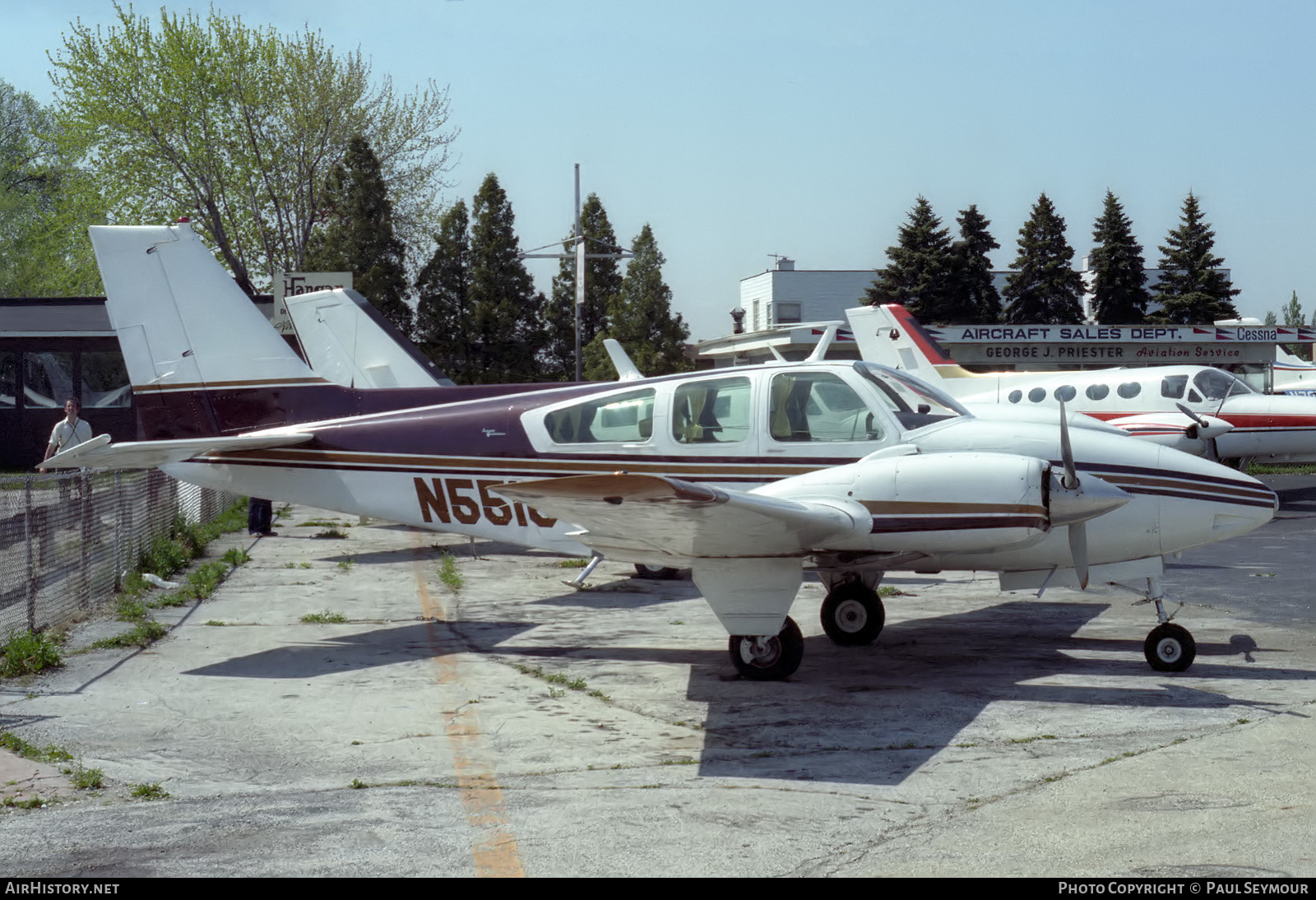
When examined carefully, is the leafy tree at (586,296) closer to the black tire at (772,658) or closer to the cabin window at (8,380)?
the cabin window at (8,380)

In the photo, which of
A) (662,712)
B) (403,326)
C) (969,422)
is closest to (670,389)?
(969,422)

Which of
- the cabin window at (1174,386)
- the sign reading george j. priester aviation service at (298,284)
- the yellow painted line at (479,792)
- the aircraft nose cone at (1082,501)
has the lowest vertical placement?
the yellow painted line at (479,792)

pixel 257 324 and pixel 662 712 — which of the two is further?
pixel 257 324

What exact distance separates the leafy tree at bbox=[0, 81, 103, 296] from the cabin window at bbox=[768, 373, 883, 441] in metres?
40.0

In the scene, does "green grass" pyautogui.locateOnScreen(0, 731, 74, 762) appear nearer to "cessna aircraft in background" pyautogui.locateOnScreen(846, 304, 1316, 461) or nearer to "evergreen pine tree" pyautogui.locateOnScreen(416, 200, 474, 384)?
"cessna aircraft in background" pyautogui.locateOnScreen(846, 304, 1316, 461)

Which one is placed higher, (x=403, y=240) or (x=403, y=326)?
(x=403, y=240)

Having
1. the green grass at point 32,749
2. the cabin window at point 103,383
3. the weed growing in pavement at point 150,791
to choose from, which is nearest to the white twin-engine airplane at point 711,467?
the weed growing in pavement at point 150,791

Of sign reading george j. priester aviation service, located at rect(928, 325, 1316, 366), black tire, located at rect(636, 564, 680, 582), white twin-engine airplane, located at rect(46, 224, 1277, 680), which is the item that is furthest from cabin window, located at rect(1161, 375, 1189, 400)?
sign reading george j. priester aviation service, located at rect(928, 325, 1316, 366)

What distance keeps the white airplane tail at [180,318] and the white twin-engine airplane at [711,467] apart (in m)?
0.02

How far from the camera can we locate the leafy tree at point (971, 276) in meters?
50.8

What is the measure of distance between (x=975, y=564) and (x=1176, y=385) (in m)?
14.5

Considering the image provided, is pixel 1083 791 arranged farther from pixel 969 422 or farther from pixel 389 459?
pixel 389 459

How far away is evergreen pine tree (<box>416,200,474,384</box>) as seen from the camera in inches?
1703

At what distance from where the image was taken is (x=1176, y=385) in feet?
69.2
